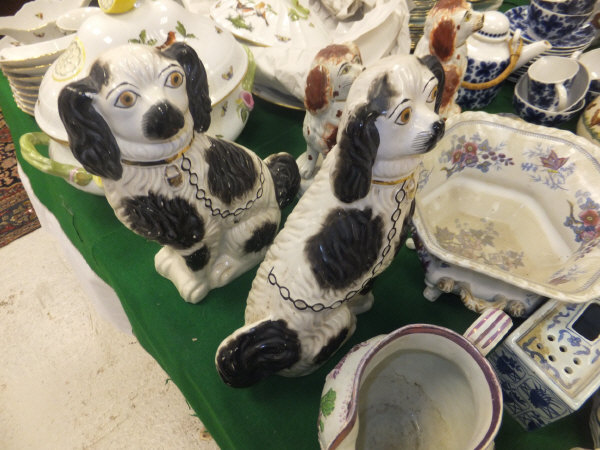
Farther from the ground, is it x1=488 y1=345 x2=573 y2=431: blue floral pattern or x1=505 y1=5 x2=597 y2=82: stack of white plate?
x1=505 y1=5 x2=597 y2=82: stack of white plate

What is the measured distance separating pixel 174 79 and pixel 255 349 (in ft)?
1.28

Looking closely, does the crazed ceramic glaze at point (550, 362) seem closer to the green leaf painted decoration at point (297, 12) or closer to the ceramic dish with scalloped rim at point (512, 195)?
the ceramic dish with scalloped rim at point (512, 195)

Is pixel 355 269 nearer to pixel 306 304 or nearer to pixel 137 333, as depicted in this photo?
pixel 306 304

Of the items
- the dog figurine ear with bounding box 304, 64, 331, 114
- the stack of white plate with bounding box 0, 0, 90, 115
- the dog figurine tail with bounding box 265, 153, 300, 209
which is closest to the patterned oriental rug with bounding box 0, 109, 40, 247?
the stack of white plate with bounding box 0, 0, 90, 115

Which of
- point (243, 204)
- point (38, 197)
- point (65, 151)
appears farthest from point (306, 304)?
point (38, 197)

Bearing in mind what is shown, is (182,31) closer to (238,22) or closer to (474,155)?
(238,22)

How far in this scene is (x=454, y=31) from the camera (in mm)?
768

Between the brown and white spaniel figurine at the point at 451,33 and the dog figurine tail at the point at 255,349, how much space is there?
555 mm

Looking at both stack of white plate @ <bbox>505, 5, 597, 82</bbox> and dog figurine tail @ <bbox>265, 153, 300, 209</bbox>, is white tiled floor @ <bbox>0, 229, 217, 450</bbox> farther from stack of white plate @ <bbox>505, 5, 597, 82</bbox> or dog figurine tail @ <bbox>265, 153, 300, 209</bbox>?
stack of white plate @ <bbox>505, 5, 597, 82</bbox>

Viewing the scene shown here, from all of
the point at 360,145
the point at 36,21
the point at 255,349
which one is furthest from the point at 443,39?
the point at 36,21

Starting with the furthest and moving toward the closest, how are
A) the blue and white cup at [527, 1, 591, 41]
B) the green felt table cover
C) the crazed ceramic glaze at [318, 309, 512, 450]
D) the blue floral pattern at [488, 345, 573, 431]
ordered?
the blue and white cup at [527, 1, 591, 41], the green felt table cover, the blue floral pattern at [488, 345, 573, 431], the crazed ceramic glaze at [318, 309, 512, 450]

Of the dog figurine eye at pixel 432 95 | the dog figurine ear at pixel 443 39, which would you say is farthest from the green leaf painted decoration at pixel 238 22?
the dog figurine eye at pixel 432 95

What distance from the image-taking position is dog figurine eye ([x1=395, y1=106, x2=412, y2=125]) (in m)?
0.49

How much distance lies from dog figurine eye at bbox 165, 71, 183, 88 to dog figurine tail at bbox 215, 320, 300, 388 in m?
0.35
